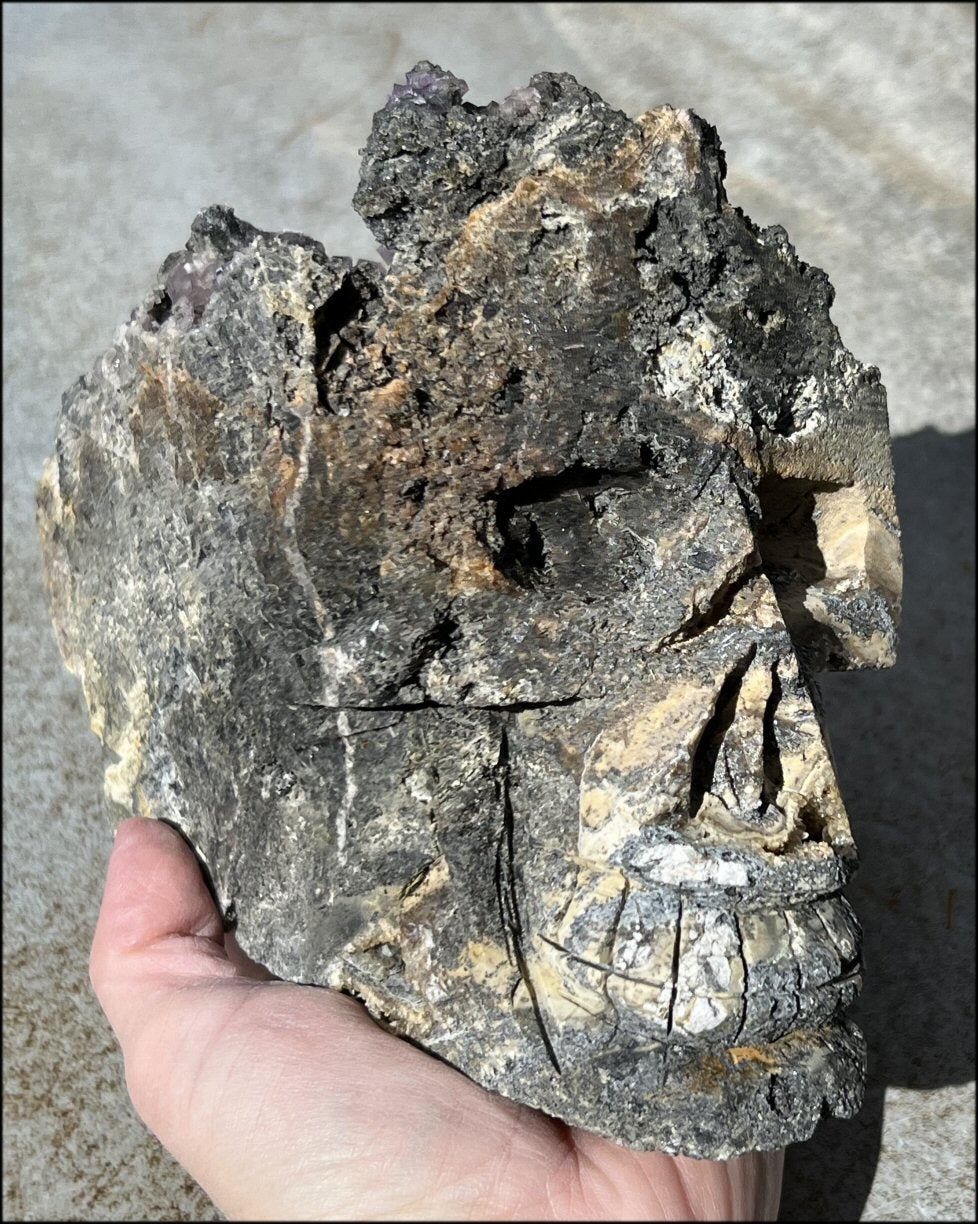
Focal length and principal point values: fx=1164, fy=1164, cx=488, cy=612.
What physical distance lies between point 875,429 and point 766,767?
1.26 ft

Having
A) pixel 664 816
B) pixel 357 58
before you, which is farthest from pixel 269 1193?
pixel 357 58

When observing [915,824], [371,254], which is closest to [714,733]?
[915,824]

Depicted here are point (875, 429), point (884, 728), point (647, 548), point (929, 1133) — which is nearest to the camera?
point (647, 548)

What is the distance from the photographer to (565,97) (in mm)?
1028

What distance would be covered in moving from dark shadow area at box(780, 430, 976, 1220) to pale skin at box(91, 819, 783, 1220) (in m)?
0.55

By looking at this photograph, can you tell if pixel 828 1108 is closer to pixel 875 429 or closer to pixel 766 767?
pixel 766 767

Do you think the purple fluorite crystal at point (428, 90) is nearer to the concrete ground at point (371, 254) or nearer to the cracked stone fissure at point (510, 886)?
the cracked stone fissure at point (510, 886)

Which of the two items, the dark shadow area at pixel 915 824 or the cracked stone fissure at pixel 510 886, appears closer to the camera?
the cracked stone fissure at pixel 510 886

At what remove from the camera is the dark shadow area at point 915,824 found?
1.66 m

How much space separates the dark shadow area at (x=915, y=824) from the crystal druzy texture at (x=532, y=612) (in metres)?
0.76

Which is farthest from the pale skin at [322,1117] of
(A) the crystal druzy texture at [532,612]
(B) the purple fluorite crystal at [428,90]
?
(B) the purple fluorite crystal at [428,90]

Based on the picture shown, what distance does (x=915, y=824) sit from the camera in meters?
1.85

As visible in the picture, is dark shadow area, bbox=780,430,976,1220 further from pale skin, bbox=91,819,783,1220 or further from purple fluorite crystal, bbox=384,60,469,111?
purple fluorite crystal, bbox=384,60,469,111

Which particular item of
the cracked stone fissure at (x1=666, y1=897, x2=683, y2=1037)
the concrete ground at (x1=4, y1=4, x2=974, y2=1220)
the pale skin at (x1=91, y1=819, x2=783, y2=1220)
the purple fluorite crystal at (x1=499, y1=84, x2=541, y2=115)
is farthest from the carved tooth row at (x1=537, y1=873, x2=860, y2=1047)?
the concrete ground at (x1=4, y1=4, x2=974, y2=1220)
